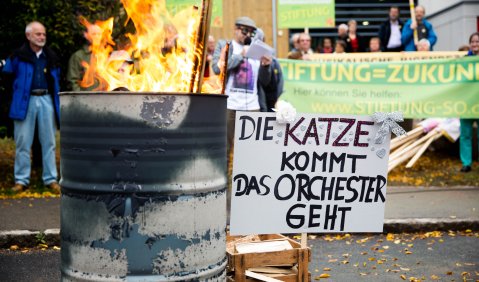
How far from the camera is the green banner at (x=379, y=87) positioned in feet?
37.1

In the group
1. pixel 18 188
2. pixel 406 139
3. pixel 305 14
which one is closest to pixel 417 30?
pixel 305 14

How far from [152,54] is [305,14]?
8653 millimetres

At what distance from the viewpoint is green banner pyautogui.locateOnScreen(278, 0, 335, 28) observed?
1262 cm

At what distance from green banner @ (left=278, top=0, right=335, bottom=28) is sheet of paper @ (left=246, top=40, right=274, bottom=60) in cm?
386

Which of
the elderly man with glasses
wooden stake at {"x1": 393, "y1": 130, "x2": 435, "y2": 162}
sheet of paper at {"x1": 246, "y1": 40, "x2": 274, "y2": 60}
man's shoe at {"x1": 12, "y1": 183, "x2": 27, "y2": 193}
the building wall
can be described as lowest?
man's shoe at {"x1": 12, "y1": 183, "x2": 27, "y2": 193}

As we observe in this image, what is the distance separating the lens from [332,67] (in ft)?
37.9

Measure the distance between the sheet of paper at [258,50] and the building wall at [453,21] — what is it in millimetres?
10219

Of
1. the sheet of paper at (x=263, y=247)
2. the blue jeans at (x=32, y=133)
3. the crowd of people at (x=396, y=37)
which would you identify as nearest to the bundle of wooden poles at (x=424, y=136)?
the crowd of people at (x=396, y=37)

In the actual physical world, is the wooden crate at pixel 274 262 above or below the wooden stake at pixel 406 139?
below

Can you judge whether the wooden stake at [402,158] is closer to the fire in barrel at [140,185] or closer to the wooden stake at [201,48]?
the wooden stake at [201,48]

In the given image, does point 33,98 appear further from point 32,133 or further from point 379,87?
point 379,87

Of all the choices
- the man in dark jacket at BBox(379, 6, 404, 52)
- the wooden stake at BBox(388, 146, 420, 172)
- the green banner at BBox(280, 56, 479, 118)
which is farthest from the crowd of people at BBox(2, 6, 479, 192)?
the man in dark jacket at BBox(379, 6, 404, 52)

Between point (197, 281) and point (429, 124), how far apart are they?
9005 mm

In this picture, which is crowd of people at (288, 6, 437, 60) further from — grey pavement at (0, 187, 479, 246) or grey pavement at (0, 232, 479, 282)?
grey pavement at (0, 232, 479, 282)
